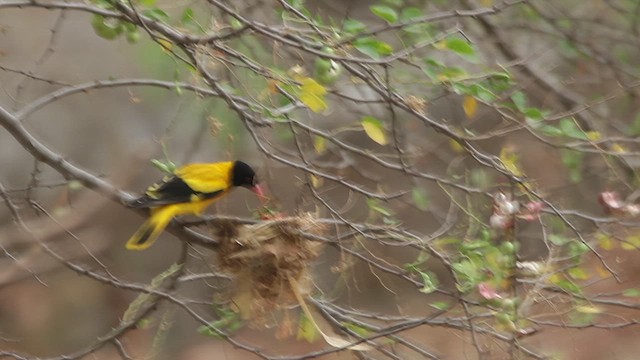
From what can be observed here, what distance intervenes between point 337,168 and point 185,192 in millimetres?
1332

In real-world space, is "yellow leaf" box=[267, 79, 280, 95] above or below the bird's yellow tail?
above

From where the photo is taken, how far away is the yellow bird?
8.00 feet

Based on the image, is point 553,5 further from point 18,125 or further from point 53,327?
point 53,327

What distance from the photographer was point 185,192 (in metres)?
2.49

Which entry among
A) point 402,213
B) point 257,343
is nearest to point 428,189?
point 402,213

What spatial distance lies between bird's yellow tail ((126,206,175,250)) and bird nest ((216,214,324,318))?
0.22 metres

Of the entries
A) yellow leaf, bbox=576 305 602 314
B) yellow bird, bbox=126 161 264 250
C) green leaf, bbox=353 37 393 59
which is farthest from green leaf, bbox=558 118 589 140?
yellow bird, bbox=126 161 264 250

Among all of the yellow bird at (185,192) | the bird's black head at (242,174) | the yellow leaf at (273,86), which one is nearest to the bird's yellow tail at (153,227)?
the yellow bird at (185,192)

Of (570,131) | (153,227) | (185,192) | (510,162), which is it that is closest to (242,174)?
(185,192)

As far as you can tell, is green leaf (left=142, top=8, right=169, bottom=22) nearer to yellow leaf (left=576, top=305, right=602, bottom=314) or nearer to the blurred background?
the blurred background

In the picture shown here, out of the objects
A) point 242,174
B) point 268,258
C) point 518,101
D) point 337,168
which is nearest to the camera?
point 268,258

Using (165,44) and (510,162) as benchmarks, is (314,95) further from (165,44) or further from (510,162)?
(510,162)

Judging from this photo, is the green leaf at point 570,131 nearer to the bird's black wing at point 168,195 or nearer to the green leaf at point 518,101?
the green leaf at point 518,101

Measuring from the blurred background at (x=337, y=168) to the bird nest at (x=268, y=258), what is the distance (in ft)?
0.06
